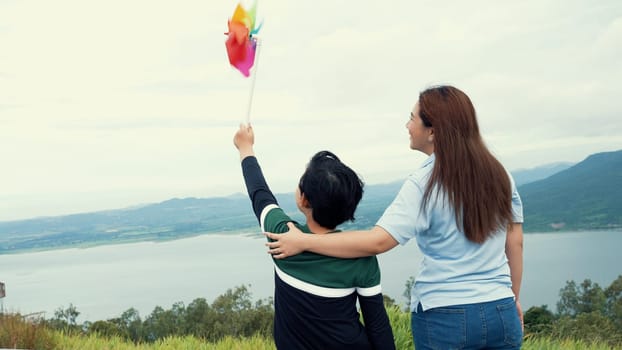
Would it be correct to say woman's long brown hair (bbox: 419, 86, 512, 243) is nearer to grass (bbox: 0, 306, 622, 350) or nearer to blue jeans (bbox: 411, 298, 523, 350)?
blue jeans (bbox: 411, 298, 523, 350)

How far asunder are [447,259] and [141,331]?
17.4 feet

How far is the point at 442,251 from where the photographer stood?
2.25 m

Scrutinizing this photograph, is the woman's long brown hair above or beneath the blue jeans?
above

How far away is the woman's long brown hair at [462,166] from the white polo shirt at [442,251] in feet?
0.12

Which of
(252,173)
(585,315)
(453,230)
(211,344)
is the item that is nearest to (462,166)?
(453,230)

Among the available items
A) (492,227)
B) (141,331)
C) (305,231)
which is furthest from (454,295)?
(141,331)

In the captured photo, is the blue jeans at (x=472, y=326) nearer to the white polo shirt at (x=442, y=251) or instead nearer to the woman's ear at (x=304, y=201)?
the white polo shirt at (x=442, y=251)

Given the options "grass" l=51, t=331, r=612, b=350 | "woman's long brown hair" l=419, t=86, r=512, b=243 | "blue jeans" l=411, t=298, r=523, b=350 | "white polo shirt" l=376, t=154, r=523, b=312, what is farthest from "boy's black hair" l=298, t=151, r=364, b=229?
"grass" l=51, t=331, r=612, b=350

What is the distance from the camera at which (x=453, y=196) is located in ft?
7.13

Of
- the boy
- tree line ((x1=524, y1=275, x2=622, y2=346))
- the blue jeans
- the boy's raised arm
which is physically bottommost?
tree line ((x1=524, y1=275, x2=622, y2=346))

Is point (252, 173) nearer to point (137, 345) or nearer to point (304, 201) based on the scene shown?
point (304, 201)

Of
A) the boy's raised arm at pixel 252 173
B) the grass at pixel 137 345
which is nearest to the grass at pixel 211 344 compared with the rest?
the grass at pixel 137 345

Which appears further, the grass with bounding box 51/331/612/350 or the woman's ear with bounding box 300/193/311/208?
the grass with bounding box 51/331/612/350

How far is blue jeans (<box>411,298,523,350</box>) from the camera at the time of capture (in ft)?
7.23
